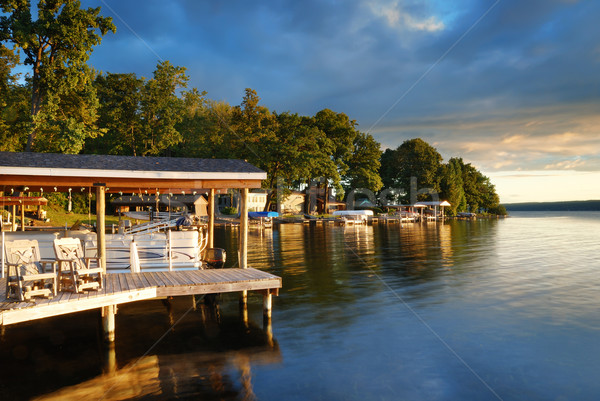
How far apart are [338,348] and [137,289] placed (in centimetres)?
505

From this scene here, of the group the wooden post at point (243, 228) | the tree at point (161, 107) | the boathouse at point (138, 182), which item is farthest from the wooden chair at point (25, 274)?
the tree at point (161, 107)

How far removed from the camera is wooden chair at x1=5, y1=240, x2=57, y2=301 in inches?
335

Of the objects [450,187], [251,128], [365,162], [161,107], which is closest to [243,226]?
[161,107]

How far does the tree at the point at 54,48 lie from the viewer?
29.4 metres

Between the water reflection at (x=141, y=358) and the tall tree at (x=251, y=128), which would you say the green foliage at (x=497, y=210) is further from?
the water reflection at (x=141, y=358)

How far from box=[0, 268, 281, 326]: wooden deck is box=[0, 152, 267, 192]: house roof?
2.79 m

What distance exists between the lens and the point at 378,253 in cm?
2966

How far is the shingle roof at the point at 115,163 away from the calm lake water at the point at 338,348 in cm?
447

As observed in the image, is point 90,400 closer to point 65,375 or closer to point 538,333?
point 65,375

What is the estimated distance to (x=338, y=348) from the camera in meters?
10.4

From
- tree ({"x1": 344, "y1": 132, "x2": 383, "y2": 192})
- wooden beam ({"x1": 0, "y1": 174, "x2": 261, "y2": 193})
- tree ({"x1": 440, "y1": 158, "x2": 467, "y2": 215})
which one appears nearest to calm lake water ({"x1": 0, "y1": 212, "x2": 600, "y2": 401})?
wooden beam ({"x1": 0, "y1": 174, "x2": 261, "y2": 193})

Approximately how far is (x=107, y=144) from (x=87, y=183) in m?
44.7

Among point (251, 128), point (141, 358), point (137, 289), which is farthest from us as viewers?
point (251, 128)

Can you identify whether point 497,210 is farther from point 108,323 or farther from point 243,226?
point 108,323
